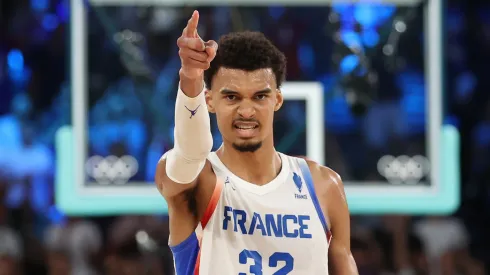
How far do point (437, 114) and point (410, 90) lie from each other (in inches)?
9.8

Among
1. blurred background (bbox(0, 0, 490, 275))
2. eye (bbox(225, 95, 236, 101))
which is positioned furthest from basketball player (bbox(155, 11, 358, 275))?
blurred background (bbox(0, 0, 490, 275))

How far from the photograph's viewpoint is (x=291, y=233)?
11.2 ft

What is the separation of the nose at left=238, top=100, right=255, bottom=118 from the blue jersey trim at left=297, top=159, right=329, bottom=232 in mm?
407

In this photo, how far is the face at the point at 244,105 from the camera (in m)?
3.38

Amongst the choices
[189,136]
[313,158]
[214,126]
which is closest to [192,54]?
[189,136]

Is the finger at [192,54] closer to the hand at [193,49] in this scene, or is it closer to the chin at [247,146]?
the hand at [193,49]

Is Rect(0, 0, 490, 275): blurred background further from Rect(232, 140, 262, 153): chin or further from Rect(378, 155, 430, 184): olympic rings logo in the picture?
Rect(232, 140, 262, 153): chin

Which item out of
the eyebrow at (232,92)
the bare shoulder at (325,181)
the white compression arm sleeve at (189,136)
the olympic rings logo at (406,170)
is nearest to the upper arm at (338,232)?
the bare shoulder at (325,181)

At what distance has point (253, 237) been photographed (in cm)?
337

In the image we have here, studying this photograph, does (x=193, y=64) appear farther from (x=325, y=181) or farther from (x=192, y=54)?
(x=325, y=181)

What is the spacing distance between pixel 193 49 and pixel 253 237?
79 centimetres

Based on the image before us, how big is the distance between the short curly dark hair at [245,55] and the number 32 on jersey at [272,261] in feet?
2.19

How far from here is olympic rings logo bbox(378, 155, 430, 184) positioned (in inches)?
244

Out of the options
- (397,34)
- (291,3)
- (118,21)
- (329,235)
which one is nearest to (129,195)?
(118,21)
